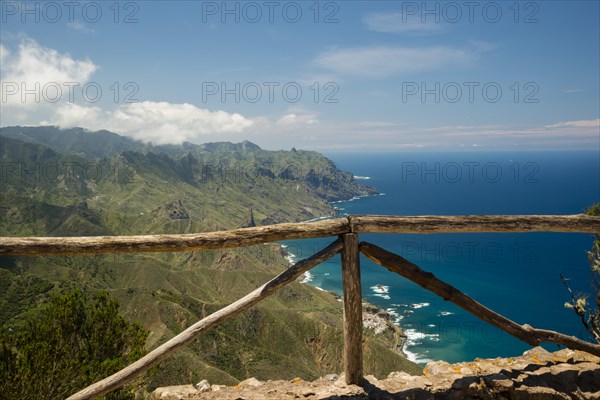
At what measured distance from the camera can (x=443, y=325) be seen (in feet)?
298

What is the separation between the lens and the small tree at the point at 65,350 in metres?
8.39

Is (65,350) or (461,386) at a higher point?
(461,386)

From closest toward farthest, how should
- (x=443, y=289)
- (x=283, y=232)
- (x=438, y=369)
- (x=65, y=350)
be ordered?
(x=283, y=232)
(x=443, y=289)
(x=438, y=369)
(x=65, y=350)

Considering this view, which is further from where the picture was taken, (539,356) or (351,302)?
(539,356)

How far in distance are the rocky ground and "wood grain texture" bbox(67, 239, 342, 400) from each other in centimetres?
133

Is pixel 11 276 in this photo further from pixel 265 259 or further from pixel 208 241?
pixel 265 259

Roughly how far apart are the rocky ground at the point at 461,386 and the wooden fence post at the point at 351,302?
1.18ft

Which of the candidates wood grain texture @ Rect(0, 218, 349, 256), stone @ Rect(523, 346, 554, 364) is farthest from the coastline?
wood grain texture @ Rect(0, 218, 349, 256)

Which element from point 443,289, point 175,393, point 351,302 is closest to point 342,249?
point 351,302

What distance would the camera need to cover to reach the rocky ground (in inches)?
169

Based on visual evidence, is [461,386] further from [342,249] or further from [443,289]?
[342,249]

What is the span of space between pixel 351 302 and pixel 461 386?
1.80 m

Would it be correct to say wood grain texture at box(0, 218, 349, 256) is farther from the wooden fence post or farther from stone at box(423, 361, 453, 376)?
stone at box(423, 361, 453, 376)

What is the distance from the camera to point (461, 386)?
14.8 feet
